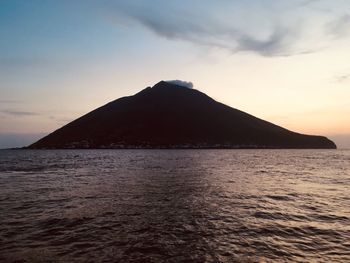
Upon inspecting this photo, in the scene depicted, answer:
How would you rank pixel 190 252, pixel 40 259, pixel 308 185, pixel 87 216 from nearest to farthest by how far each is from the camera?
pixel 40 259 → pixel 190 252 → pixel 87 216 → pixel 308 185

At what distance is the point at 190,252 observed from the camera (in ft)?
45.4

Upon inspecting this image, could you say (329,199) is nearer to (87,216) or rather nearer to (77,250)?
(87,216)

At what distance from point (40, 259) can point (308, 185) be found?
3338 cm

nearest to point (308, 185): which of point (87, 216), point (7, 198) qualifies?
point (87, 216)

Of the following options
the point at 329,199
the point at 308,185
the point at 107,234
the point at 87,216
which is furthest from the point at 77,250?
the point at 308,185

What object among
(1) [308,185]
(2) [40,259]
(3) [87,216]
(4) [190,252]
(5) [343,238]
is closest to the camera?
(2) [40,259]

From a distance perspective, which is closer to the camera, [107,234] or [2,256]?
[2,256]

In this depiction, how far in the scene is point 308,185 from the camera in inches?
1548

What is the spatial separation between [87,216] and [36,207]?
495 cm

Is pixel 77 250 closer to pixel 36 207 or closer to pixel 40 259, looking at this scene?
pixel 40 259

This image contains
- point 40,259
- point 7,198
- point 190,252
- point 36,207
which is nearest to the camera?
point 40,259

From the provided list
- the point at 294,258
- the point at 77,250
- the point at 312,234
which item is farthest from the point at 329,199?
the point at 77,250

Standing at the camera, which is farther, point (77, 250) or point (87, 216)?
point (87, 216)

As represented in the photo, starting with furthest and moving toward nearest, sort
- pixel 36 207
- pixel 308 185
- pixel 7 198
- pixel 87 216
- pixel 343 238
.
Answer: pixel 308 185 → pixel 7 198 → pixel 36 207 → pixel 87 216 → pixel 343 238
